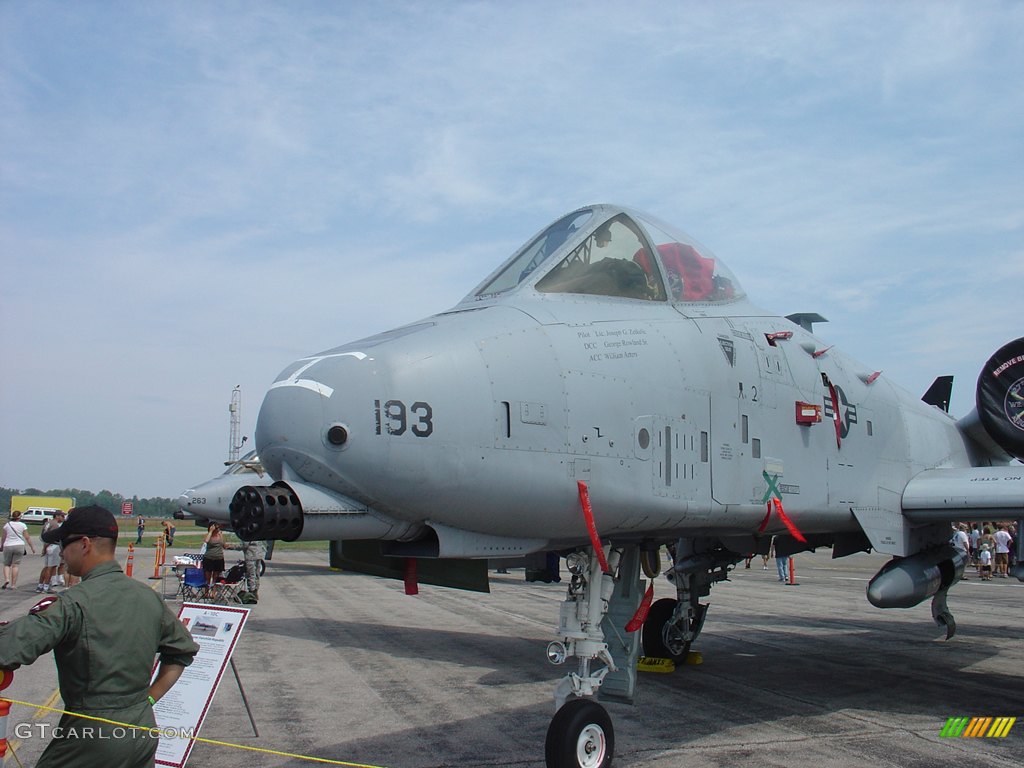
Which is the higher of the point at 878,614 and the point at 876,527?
the point at 876,527

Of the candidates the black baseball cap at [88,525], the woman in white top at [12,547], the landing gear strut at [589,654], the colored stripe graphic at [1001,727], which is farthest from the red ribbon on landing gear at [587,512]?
the woman in white top at [12,547]

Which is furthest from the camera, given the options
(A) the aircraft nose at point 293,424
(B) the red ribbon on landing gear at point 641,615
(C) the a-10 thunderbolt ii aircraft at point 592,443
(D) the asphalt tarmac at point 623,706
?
(D) the asphalt tarmac at point 623,706

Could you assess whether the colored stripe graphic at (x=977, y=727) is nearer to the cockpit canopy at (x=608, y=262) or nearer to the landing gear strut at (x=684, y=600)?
the landing gear strut at (x=684, y=600)

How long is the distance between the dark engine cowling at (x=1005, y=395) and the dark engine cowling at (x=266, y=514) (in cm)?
836

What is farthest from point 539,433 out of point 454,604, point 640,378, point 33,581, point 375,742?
point 33,581

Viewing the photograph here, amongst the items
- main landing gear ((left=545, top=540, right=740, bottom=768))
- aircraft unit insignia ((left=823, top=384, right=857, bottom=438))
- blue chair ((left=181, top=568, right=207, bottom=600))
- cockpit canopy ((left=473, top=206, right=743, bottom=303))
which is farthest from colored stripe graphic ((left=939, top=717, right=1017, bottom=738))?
blue chair ((left=181, top=568, right=207, bottom=600))

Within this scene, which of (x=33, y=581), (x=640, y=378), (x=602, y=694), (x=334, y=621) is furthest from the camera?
(x=33, y=581)

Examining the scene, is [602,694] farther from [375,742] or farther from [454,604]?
[454,604]

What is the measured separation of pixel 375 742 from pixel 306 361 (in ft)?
11.7

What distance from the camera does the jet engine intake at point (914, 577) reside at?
8.43 m

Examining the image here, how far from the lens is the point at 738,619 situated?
16.4 meters

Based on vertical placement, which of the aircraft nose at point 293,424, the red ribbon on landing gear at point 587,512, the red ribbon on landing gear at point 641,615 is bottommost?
the red ribbon on landing gear at point 641,615

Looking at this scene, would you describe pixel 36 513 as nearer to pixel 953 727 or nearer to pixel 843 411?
pixel 843 411

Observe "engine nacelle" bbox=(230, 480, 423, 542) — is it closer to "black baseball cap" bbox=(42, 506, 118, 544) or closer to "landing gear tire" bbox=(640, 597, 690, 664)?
"black baseball cap" bbox=(42, 506, 118, 544)
